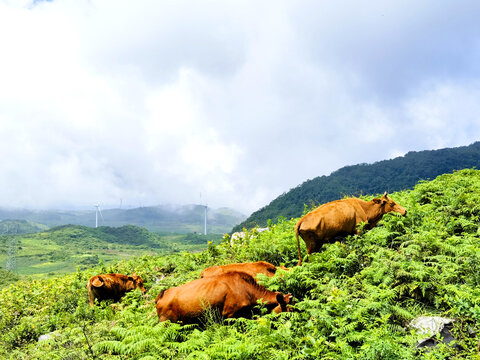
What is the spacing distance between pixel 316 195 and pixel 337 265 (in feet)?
498

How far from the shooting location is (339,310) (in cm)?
713

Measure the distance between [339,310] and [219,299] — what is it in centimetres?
325

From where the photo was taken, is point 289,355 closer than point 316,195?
Yes

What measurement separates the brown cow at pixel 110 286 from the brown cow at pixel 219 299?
573 cm

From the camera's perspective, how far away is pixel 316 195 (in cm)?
15725

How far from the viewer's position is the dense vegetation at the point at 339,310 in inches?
243

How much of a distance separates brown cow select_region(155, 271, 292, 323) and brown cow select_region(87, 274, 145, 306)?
5.73 metres

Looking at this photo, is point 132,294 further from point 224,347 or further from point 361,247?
point 361,247

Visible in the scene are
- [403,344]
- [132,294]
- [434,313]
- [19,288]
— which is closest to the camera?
[403,344]

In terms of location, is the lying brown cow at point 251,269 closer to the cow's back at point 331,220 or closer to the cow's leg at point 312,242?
the cow's leg at point 312,242

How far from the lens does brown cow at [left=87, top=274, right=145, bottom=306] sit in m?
13.4

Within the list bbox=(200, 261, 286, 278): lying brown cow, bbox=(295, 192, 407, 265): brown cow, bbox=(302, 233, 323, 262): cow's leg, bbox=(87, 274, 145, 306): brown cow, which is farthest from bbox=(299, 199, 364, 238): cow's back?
bbox=(87, 274, 145, 306): brown cow

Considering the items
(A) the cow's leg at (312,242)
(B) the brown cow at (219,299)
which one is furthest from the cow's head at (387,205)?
(B) the brown cow at (219,299)

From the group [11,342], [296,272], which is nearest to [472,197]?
[296,272]
